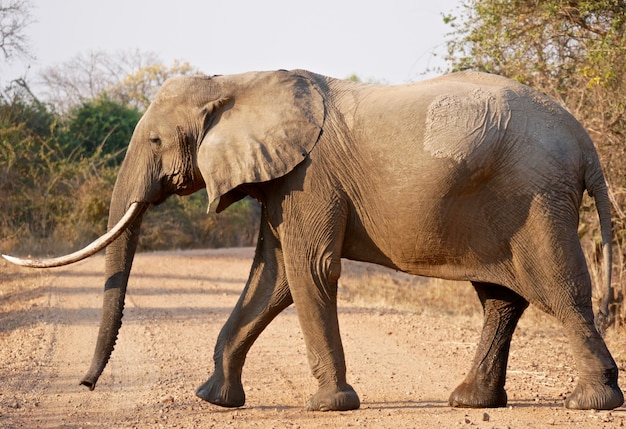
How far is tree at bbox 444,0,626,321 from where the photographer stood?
A: 10492mm

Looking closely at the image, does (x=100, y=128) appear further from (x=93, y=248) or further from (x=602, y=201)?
(x=602, y=201)

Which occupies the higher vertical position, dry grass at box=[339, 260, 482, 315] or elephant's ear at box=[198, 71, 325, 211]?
elephant's ear at box=[198, 71, 325, 211]

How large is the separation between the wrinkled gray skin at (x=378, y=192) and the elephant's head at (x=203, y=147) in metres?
0.01

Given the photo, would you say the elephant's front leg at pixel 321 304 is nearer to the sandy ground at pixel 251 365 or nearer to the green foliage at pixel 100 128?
the sandy ground at pixel 251 365

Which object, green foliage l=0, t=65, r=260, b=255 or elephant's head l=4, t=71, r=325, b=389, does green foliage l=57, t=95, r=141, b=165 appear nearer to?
green foliage l=0, t=65, r=260, b=255

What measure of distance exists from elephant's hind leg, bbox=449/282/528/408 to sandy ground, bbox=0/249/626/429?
19 centimetres

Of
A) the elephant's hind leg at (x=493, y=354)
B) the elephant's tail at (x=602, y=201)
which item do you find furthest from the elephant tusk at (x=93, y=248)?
the elephant's tail at (x=602, y=201)

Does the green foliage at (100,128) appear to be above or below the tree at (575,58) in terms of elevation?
below

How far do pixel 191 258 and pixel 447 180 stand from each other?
1544 cm

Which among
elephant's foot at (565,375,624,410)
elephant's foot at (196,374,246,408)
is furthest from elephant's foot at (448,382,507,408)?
elephant's foot at (196,374,246,408)

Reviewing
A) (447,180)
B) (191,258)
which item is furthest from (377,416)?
(191,258)

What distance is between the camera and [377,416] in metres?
6.64

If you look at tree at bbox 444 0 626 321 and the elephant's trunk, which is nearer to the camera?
the elephant's trunk

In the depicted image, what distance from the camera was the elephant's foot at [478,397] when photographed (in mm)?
6977
